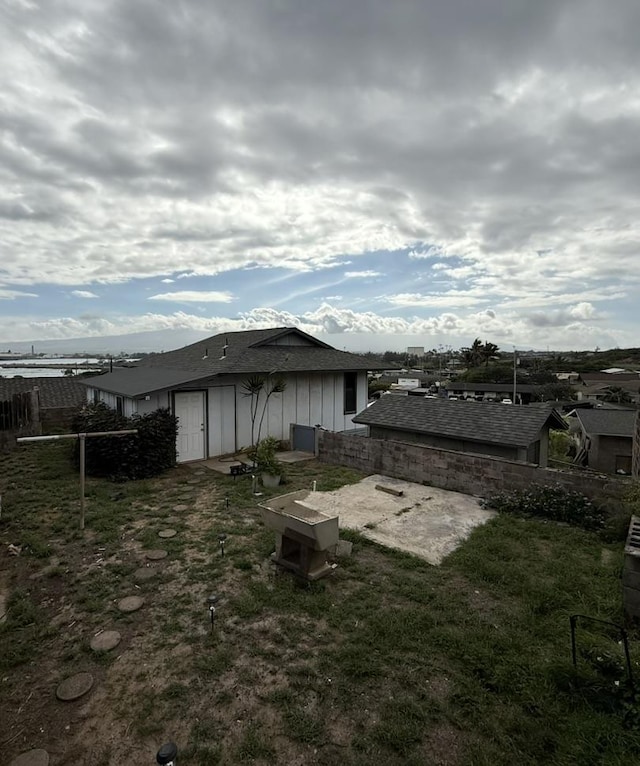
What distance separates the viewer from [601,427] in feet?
81.5

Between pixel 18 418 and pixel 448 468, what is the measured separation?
45.3ft

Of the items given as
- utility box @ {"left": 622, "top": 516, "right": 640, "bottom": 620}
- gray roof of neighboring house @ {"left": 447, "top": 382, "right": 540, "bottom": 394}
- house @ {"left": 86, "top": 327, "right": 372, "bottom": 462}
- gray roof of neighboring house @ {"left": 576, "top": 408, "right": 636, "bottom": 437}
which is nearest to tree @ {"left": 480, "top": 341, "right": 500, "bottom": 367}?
gray roof of neighboring house @ {"left": 447, "top": 382, "right": 540, "bottom": 394}

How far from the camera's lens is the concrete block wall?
7.44m

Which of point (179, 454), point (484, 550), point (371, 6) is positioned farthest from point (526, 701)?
point (371, 6)

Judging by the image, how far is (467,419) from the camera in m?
10.4

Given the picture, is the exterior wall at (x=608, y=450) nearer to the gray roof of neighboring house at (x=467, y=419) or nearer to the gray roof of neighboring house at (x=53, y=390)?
the gray roof of neighboring house at (x=467, y=419)

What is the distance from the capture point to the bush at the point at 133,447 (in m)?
9.96

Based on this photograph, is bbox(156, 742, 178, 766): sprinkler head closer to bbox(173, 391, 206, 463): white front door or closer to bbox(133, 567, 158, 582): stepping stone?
bbox(133, 567, 158, 582): stepping stone

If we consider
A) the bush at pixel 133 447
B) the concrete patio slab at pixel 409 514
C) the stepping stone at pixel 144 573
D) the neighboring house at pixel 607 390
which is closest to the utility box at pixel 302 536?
the concrete patio slab at pixel 409 514

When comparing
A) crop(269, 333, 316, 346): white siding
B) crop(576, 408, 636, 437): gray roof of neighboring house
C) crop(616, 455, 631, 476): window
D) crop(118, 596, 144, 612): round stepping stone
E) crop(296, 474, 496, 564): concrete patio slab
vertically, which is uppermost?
crop(269, 333, 316, 346): white siding

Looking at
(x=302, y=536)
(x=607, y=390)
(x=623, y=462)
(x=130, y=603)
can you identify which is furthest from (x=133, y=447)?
(x=607, y=390)

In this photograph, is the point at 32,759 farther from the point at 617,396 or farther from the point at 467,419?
the point at 617,396

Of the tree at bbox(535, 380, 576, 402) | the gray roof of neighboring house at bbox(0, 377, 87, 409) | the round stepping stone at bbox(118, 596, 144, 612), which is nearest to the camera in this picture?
the round stepping stone at bbox(118, 596, 144, 612)

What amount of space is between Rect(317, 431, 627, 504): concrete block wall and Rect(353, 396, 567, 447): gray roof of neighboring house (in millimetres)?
908
